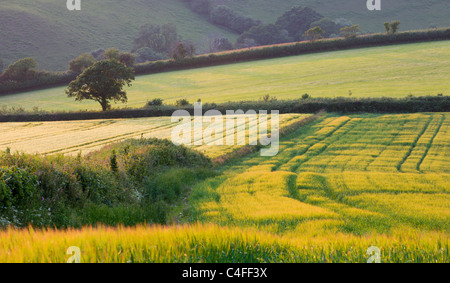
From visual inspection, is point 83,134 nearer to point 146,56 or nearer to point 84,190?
point 84,190

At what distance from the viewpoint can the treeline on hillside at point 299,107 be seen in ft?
134

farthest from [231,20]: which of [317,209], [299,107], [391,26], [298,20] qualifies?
[317,209]

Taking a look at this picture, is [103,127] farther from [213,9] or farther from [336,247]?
[213,9]

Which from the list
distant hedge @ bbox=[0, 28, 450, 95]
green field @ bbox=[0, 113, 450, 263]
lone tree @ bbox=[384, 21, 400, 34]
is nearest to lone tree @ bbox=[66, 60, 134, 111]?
distant hedge @ bbox=[0, 28, 450, 95]

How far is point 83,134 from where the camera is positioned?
37312mm

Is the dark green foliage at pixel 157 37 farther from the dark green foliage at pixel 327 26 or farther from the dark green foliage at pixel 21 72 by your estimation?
the dark green foliage at pixel 21 72

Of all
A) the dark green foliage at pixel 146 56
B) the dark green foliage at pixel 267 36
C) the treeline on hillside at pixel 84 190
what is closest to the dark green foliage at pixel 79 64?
the dark green foliage at pixel 146 56

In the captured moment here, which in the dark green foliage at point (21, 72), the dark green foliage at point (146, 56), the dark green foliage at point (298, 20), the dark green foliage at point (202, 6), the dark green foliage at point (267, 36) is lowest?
the dark green foliage at point (21, 72)

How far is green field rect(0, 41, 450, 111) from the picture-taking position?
5472 centimetres

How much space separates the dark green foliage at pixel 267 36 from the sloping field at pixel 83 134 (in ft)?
273

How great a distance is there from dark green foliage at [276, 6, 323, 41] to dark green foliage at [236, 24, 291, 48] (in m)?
4.60

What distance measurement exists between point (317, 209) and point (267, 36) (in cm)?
11543

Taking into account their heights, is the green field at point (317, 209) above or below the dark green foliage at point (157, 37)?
below

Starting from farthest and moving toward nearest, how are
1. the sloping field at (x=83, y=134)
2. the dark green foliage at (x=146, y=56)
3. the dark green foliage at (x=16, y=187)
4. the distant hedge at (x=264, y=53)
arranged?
the dark green foliage at (x=146, y=56) < the distant hedge at (x=264, y=53) < the sloping field at (x=83, y=134) < the dark green foliage at (x=16, y=187)
